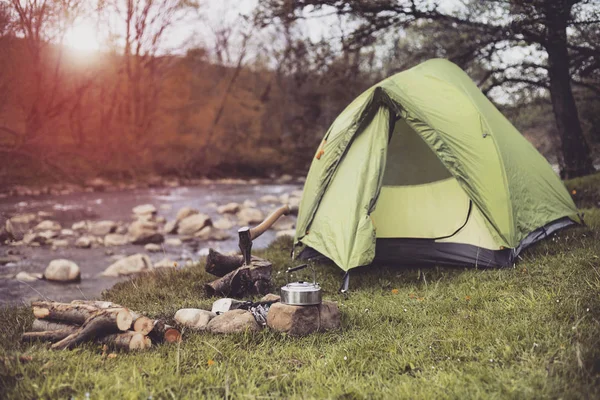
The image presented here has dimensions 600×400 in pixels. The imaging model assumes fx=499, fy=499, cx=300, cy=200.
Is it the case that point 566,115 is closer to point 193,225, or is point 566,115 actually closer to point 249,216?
point 249,216

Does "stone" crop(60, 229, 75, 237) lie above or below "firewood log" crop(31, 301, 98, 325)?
below

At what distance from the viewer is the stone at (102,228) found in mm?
10984

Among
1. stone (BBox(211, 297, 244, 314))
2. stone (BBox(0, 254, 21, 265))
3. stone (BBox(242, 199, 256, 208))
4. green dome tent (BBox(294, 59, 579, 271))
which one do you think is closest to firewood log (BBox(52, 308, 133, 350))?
stone (BBox(211, 297, 244, 314))

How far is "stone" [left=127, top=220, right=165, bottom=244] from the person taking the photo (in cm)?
1025

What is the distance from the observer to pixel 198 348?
10.9 feet

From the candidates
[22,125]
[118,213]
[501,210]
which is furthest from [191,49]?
[501,210]

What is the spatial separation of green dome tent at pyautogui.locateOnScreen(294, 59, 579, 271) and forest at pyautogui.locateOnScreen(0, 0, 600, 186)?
2.71 meters

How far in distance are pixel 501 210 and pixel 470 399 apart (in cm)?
317

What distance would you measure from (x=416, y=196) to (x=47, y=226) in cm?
847

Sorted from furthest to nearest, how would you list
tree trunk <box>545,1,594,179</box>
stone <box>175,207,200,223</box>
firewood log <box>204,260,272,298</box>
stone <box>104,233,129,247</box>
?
stone <box>175,207,200,223</box> → stone <box>104,233,129,247</box> → tree trunk <box>545,1,594,179</box> → firewood log <box>204,260,272,298</box>

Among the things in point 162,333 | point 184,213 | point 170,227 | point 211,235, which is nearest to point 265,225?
point 162,333

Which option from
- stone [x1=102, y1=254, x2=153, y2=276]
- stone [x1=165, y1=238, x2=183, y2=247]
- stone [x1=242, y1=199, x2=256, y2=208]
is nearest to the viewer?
stone [x1=102, y1=254, x2=153, y2=276]

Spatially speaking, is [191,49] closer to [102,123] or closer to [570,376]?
[102,123]

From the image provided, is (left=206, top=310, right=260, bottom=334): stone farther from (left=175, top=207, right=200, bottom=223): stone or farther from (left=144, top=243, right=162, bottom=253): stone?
(left=175, top=207, right=200, bottom=223): stone
